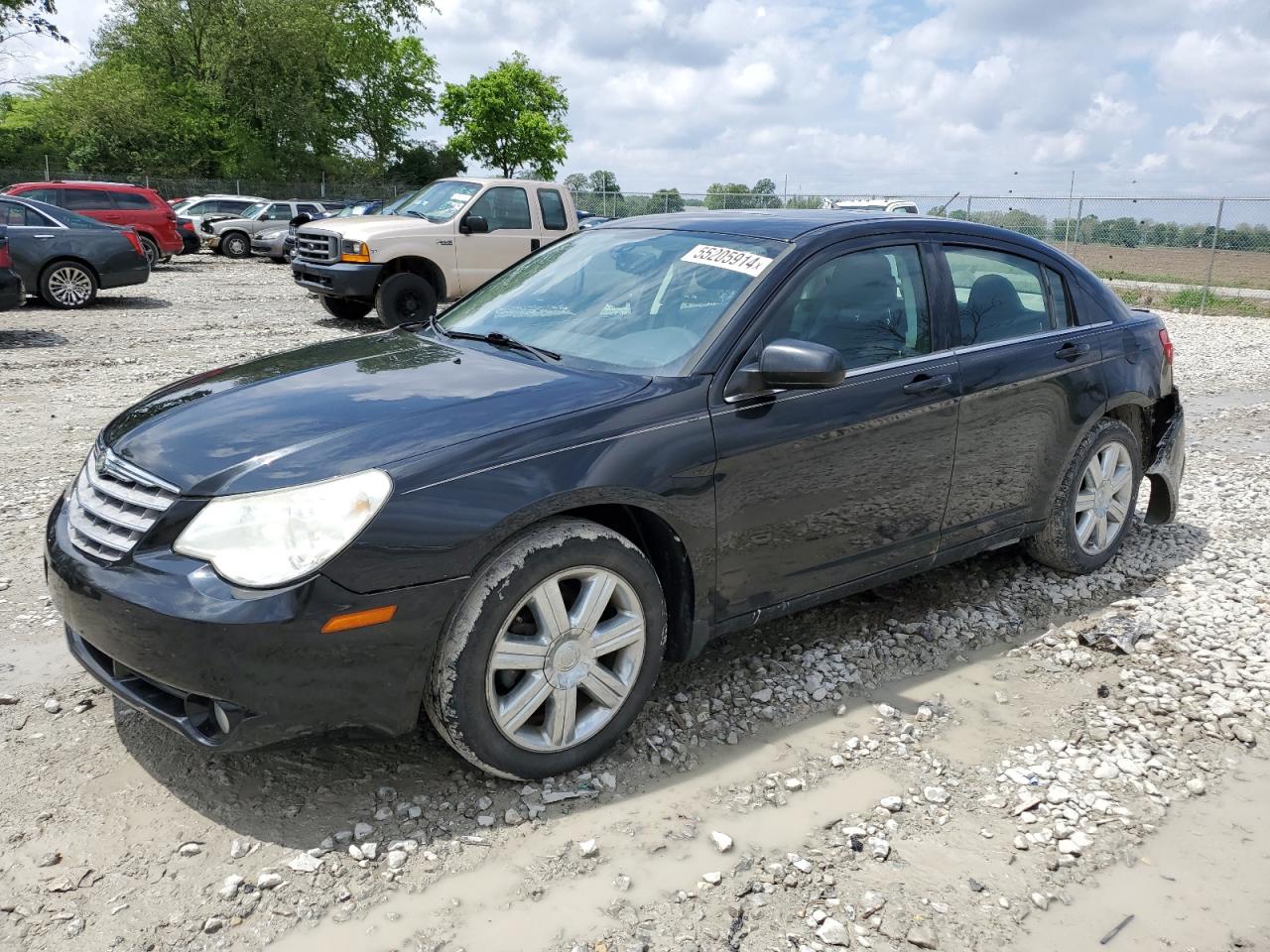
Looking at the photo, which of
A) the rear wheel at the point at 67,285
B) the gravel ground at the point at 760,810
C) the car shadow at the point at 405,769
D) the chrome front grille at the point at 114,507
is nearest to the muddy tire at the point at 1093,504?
the gravel ground at the point at 760,810

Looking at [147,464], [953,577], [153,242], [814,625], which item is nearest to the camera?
[147,464]

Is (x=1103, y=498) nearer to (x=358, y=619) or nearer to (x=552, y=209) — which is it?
(x=358, y=619)

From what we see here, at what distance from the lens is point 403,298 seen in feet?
41.4

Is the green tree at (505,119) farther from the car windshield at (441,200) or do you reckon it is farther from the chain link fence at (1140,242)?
the car windshield at (441,200)

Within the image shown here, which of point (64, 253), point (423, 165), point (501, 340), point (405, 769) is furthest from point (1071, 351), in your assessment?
point (423, 165)

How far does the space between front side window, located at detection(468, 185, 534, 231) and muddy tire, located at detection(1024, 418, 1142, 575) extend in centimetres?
974

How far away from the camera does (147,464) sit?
9.75 ft

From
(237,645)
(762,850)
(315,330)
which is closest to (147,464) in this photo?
(237,645)

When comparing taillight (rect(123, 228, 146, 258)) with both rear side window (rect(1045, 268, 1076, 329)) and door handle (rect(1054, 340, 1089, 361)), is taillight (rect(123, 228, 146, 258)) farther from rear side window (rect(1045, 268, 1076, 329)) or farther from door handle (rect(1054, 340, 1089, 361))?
door handle (rect(1054, 340, 1089, 361))

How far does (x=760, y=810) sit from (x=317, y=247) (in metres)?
11.3

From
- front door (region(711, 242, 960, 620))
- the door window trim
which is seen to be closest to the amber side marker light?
front door (region(711, 242, 960, 620))

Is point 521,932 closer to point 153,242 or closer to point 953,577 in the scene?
point 953,577

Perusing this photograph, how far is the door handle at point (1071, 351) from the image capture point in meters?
4.49

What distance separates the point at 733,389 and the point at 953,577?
85.3 inches
